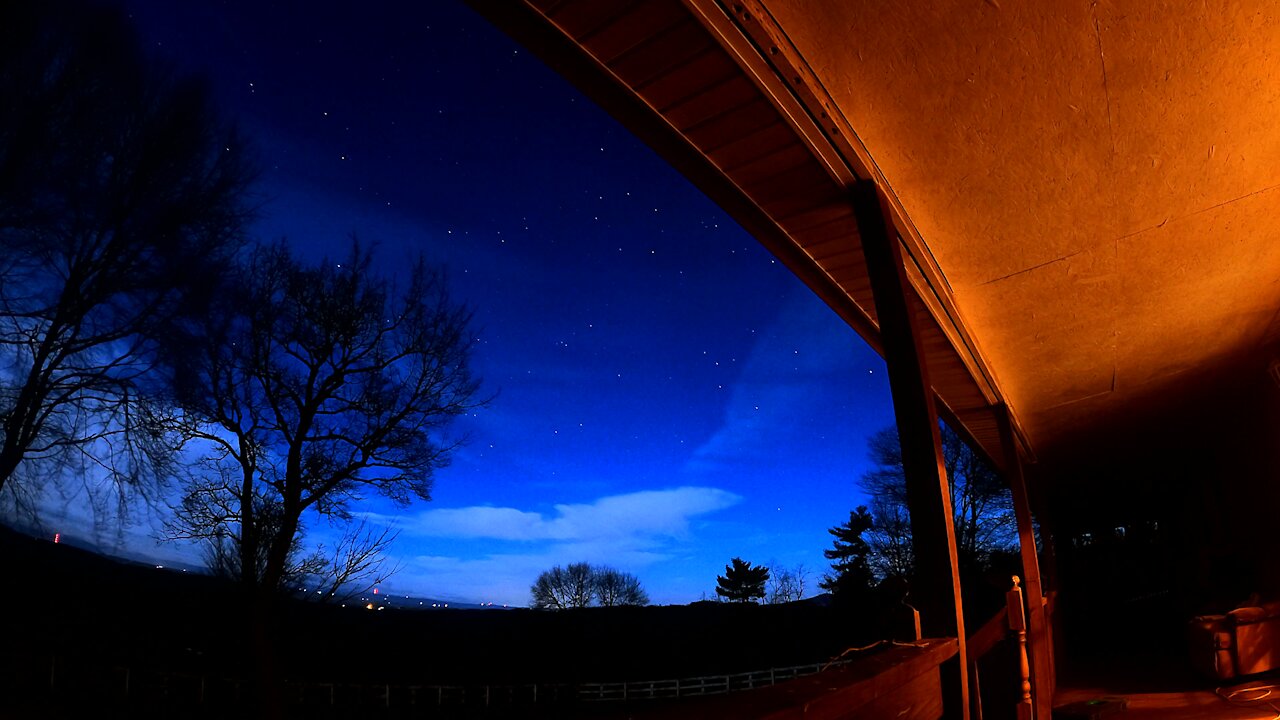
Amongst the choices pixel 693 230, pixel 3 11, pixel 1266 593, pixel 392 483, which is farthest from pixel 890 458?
pixel 3 11

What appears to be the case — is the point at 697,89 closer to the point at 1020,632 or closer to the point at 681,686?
the point at 1020,632

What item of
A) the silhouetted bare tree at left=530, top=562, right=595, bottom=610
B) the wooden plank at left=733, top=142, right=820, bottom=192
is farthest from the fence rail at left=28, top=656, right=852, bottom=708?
the silhouetted bare tree at left=530, top=562, right=595, bottom=610

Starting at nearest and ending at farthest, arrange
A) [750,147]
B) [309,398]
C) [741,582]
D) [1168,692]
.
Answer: [750,147], [1168,692], [309,398], [741,582]

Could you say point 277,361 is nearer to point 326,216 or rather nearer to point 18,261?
point 18,261

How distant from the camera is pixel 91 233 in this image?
8.16m

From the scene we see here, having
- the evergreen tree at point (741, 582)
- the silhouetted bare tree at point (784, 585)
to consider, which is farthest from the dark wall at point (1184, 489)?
the silhouetted bare tree at point (784, 585)

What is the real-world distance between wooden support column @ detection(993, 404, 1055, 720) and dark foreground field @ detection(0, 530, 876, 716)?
38.1 ft

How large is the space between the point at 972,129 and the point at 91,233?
11.1 meters

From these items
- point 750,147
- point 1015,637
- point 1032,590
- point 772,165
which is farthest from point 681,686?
point 750,147

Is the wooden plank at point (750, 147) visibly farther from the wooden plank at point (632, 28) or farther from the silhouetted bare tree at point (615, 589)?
the silhouetted bare tree at point (615, 589)

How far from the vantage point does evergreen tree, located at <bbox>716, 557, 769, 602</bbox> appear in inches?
1715

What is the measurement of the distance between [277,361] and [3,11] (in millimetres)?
5980

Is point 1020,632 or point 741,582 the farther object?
point 741,582

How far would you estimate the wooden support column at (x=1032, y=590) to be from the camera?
4703mm
